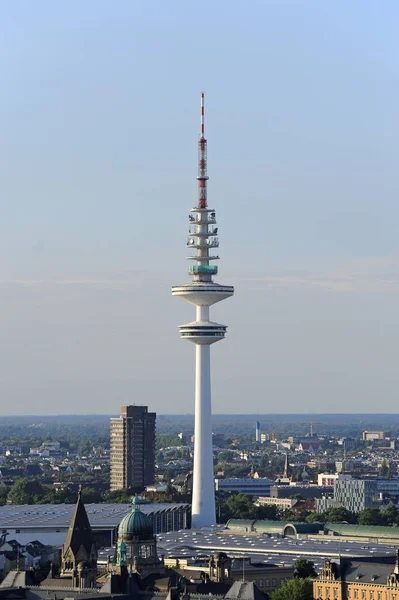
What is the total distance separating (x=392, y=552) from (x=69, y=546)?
51015mm

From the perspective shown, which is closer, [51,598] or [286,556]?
[51,598]

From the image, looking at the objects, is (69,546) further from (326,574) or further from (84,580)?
(326,574)

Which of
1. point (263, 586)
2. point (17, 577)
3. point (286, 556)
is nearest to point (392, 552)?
point (286, 556)

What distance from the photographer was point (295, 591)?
486 ft

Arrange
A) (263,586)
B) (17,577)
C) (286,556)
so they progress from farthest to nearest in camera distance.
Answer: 1. (286,556)
2. (263,586)
3. (17,577)

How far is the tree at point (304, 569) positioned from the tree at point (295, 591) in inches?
429

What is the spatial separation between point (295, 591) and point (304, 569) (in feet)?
63.0

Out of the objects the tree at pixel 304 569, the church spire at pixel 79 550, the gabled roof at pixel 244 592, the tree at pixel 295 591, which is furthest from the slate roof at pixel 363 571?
the gabled roof at pixel 244 592

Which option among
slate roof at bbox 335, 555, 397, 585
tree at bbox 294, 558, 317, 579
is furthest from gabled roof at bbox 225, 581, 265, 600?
tree at bbox 294, 558, 317, 579

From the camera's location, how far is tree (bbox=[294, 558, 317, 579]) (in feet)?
542

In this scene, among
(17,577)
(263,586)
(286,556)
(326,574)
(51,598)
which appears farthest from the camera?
(286,556)

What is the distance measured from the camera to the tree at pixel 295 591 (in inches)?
5776

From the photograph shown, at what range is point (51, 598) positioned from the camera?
127 meters

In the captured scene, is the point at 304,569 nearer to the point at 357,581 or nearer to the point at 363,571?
the point at 363,571
